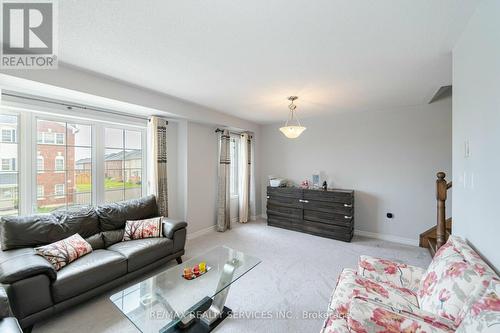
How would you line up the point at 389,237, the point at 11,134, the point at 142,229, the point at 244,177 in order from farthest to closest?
the point at 244,177 < the point at 389,237 < the point at 142,229 < the point at 11,134

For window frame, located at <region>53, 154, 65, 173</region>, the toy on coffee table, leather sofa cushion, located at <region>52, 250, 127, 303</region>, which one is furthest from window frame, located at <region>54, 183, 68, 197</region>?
the toy on coffee table

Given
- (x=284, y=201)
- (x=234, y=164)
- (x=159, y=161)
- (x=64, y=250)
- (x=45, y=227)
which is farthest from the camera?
(x=234, y=164)

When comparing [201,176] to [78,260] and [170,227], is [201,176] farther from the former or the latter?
[78,260]

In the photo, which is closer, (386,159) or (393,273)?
(393,273)

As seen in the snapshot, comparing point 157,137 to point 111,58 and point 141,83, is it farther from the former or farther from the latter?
point 111,58

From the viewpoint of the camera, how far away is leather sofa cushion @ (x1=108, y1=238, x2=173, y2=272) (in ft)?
7.66

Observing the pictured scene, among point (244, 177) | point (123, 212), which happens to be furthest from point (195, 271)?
point (244, 177)

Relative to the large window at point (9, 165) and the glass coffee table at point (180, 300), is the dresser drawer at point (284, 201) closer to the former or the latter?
the glass coffee table at point (180, 300)

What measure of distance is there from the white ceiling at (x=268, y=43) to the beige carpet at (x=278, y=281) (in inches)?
94.9

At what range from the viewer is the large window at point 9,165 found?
228cm

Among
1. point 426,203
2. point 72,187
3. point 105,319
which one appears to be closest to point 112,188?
point 72,187

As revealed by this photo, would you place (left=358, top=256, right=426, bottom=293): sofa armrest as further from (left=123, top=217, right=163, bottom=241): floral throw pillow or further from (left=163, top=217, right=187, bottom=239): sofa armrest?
(left=123, top=217, right=163, bottom=241): floral throw pillow

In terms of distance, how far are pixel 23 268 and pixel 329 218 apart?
402 centimetres

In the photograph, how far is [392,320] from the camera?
3.51 ft
